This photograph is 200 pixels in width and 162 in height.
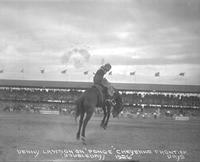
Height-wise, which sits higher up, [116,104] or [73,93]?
[73,93]

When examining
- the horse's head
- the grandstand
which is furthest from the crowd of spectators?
the horse's head

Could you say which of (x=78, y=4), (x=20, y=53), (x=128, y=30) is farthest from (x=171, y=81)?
(x=20, y=53)

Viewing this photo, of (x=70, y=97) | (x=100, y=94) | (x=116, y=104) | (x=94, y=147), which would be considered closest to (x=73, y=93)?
(x=70, y=97)

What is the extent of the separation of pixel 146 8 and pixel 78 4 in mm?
2081

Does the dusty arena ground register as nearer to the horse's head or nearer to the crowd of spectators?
the horse's head

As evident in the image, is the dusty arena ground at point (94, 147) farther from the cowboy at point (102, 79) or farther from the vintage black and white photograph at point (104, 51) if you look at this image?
the cowboy at point (102, 79)

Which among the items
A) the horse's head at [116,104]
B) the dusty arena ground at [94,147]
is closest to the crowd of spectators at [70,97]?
the horse's head at [116,104]

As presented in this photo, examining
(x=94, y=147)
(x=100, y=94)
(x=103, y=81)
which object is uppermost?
(x=103, y=81)

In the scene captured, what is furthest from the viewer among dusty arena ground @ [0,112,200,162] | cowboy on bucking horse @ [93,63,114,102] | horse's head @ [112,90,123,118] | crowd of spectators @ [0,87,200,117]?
crowd of spectators @ [0,87,200,117]

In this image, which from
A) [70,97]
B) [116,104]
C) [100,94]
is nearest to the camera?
[100,94]

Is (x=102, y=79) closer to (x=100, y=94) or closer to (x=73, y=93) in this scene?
(x=100, y=94)

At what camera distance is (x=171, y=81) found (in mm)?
13094

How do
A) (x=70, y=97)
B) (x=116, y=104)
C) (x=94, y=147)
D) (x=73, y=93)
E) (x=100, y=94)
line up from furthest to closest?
(x=70, y=97), (x=73, y=93), (x=116, y=104), (x=100, y=94), (x=94, y=147)

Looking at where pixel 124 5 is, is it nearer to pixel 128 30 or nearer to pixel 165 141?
pixel 128 30
